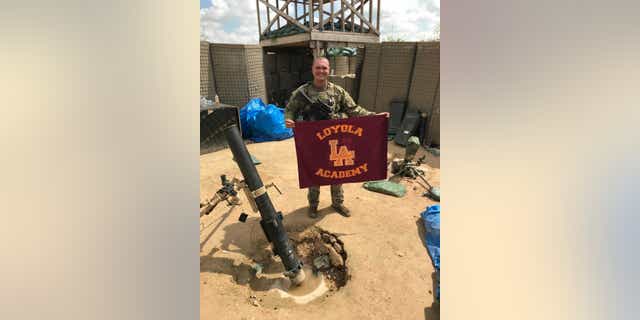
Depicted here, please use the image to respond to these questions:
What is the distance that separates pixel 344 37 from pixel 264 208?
8.06m

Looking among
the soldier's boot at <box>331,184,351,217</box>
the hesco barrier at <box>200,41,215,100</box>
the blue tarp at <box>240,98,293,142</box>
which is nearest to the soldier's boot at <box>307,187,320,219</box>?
the soldier's boot at <box>331,184,351,217</box>

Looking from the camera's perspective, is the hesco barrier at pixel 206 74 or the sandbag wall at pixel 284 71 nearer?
the hesco barrier at pixel 206 74

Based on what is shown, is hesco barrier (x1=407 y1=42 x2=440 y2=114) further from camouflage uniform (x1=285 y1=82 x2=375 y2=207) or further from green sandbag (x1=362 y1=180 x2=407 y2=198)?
camouflage uniform (x1=285 y1=82 x2=375 y2=207)

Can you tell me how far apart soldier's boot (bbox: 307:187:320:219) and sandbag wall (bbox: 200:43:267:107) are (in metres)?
4.99

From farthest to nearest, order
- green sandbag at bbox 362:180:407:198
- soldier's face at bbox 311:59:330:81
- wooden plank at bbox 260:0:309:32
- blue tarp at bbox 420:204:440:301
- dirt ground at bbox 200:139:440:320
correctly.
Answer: wooden plank at bbox 260:0:309:32, green sandbag at bbox 362:180:407:198, soldier's face at bbox 311:59:330:81, blue tarp at bbox 420:204:440:301, dirt ground at bbox 200:139:440:320

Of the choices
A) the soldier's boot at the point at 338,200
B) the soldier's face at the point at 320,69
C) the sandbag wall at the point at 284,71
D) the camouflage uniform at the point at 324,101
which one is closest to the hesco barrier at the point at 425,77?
the sandbag wall at the point at 284,71

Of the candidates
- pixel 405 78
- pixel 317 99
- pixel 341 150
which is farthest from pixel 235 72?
pixel 341 150

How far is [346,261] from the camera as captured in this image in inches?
118

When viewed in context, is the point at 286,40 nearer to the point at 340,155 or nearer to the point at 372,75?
the point at 372,75

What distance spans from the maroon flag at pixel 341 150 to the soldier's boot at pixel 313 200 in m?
0.48

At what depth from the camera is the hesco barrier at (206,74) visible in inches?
284

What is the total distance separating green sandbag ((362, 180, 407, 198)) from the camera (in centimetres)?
447

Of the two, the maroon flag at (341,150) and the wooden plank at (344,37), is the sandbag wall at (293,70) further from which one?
the maroon flag at (341,150)

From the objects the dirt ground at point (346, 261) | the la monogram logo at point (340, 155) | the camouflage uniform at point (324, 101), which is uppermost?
the camouflage uniform at point (324, 101)
